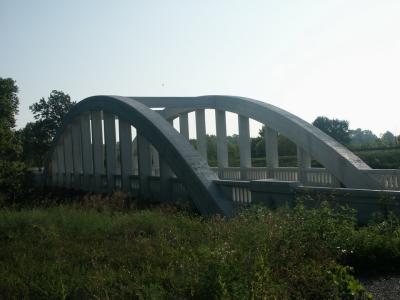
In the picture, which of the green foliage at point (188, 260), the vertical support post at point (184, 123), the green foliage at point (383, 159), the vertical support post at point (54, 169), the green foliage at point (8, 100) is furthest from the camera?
the green foliage at point (8, 100)

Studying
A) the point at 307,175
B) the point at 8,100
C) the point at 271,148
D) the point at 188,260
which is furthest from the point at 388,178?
the point at 8,100

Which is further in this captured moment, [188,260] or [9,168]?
[9,168]

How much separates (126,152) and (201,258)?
15.3 m

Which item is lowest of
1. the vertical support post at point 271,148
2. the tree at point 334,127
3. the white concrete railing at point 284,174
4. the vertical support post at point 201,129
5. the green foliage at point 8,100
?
the white concrete railing at point 284,174

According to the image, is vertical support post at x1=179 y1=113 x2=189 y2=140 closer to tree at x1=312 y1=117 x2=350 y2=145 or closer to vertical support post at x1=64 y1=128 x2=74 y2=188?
vertical support post at x1=64 y1=128 x2=74 y2=188

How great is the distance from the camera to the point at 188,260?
5738 millimetres

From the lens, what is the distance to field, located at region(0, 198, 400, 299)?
15.9 feet

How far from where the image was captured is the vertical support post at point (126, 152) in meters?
19.8

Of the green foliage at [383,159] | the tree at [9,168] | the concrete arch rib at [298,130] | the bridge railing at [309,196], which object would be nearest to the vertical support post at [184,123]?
the concrete arch rib at [298,130]

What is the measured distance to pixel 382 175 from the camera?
1241 centimetres

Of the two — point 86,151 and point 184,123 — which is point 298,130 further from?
point 86,151

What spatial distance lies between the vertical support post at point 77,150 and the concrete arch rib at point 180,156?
8932 millimetres

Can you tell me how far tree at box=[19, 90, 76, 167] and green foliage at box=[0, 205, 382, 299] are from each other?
125ft

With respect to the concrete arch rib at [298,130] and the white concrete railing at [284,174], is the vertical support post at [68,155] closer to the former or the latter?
the concrete arch rib at [298,130]
